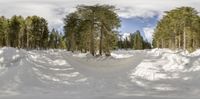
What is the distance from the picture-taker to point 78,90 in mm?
18125

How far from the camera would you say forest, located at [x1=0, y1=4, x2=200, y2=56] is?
49.9m

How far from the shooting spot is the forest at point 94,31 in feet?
164

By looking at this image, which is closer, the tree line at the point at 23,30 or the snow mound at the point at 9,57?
the snow mound at the point at 9,57

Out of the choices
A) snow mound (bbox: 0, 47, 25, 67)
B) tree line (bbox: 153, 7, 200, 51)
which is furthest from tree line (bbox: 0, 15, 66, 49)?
snow mound (bbox: 0, 47, 25, 67)

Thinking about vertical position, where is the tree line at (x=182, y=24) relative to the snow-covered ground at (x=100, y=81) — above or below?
above

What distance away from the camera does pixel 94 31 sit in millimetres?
49906

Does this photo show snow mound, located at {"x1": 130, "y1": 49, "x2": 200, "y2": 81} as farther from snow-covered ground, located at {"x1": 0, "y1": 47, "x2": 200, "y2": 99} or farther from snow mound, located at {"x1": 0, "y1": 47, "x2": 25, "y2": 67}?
snow mound, located at {"x1": 0, "y1": 47, "x2": 25, "y2": 67}

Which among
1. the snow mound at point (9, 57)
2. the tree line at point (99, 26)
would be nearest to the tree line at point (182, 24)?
the tree line at point (99, 26)

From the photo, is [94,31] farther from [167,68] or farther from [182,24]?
[182,24]

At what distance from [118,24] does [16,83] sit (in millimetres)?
32385

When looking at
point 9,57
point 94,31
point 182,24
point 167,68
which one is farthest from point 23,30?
point 167,68

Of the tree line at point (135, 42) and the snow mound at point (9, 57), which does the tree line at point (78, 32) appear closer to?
the tree line at point (135, 42)

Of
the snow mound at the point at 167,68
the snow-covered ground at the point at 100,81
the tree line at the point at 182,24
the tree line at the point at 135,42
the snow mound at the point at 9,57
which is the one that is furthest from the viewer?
the tree line at the point at 135,42

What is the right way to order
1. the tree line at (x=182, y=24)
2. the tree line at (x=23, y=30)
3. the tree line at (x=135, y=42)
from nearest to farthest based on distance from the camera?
1. the tree line at (x=182, y=24)
2. the tree line at (x=23, y=30)
3. the tree line at (x=135, y=42)
